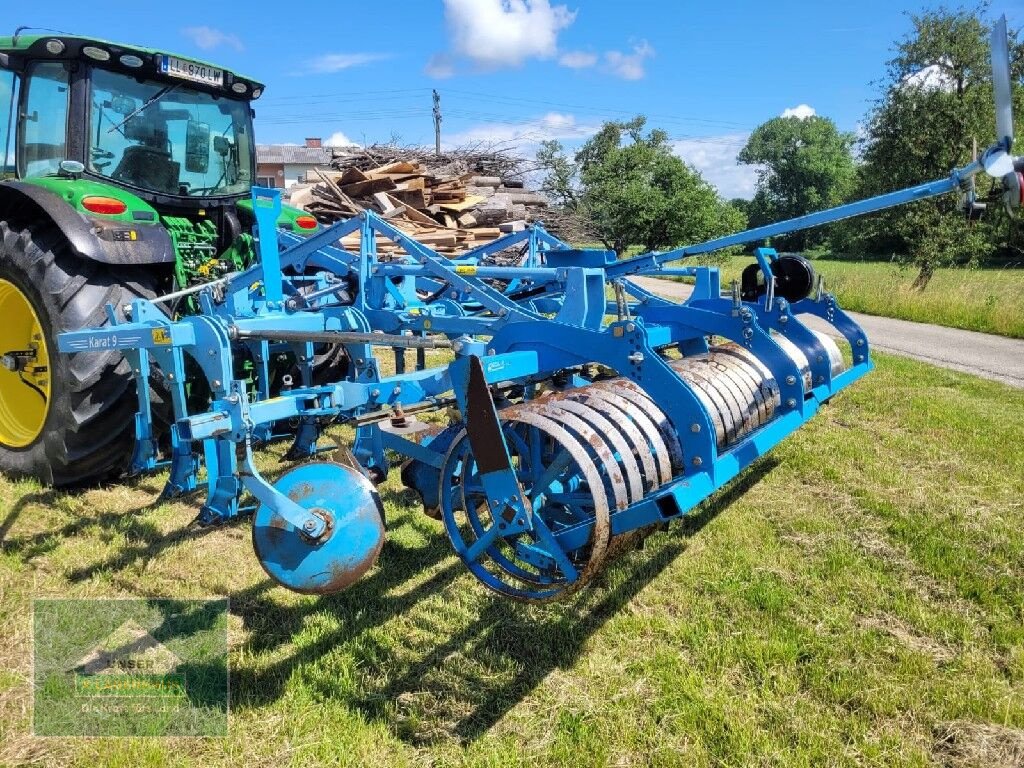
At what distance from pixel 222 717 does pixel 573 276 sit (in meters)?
2.02

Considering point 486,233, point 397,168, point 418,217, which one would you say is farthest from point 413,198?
point 486,233

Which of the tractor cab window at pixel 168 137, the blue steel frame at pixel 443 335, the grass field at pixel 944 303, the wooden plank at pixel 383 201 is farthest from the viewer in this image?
the grass field at pixel 944 303

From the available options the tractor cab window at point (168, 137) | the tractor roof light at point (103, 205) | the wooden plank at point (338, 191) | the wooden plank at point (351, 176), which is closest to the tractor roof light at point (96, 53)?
the tractor cab window at point (168, 137)

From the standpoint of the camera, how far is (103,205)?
378cm

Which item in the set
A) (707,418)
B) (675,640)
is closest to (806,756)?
(675,640)

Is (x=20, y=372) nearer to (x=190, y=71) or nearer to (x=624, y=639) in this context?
(x=190, y=71)

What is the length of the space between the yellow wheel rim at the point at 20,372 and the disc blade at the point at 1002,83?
441 cm

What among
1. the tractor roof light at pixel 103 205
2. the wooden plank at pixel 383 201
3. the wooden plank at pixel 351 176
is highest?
the wooden plank at pixel 351 176

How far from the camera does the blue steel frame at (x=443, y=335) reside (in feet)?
7.92

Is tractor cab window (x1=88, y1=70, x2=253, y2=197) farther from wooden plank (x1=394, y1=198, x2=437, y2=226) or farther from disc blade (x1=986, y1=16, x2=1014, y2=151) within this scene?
wooden plank (x1=394, y1=198, x2=437, y2=226)

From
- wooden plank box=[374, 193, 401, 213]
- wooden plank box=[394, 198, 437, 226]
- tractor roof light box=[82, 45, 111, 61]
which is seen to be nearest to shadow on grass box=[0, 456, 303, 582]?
tractor roof light box=[82, 45, 111, 61]

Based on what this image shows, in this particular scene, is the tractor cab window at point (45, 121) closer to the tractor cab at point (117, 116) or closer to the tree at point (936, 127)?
the tractor cab at point (117, 116)

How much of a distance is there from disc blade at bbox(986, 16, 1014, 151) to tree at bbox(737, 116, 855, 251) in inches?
2368

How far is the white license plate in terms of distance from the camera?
4.28 meters
